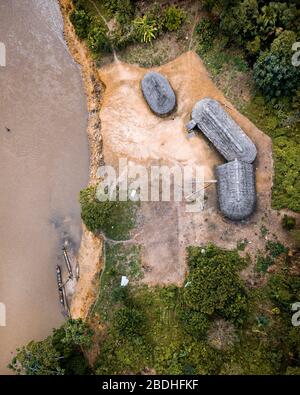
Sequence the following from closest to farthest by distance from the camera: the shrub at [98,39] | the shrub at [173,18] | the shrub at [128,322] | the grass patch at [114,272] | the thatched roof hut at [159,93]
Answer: the shrub at [128,322] < the grass patch at [114,272] < the thatched roof hut at [159,93] < the shrub at [173,18] < the shrub at [98,39]

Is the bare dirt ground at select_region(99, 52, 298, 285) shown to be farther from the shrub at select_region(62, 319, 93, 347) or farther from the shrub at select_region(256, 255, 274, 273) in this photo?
the shrub at select_region(62, 319, 93, 347)

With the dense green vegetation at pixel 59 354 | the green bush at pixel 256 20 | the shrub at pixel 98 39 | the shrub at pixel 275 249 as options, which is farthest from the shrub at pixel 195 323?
the shrub at pixel 98 39

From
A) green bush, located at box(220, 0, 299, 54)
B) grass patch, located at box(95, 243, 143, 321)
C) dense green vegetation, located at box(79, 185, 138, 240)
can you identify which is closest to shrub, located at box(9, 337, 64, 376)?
grass patch, located at box(95, 243, 143, 321)

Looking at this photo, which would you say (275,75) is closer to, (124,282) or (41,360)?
(124,282)

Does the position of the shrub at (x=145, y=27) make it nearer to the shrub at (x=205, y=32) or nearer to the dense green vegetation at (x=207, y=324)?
the shrub at (x=205, y=32)

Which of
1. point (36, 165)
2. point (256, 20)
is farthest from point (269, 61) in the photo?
point (36, 165)

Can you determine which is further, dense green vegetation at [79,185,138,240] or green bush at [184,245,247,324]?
dense green vegetation at [79,185,138,240]

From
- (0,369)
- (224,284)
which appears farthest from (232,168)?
(0,369)
